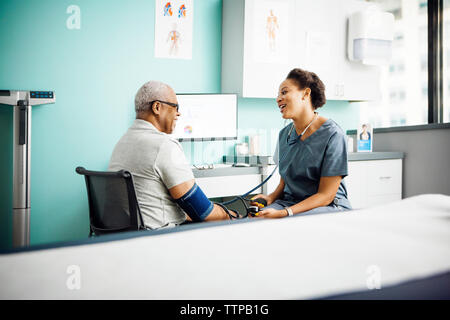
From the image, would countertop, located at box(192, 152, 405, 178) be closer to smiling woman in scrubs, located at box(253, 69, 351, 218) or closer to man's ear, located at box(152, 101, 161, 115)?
smiling woman in scrubs, located at box(253, 69, 351, 218)

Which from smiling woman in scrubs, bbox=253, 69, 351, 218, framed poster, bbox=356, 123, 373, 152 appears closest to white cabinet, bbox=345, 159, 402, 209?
framed poster, bbox=356, 123, 373, 152

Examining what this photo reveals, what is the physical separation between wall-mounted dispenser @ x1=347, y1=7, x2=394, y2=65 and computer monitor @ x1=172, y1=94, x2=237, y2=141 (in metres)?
1.29

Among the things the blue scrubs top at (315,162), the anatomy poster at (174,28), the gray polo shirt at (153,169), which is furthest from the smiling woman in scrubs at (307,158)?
the anatomy poster at (174,28)

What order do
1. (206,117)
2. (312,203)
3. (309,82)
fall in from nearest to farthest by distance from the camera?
(312,203)
(309,82)
(206,117)

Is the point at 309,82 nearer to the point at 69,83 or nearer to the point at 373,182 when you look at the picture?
the point at 373,182

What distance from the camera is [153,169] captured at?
4.39 feet

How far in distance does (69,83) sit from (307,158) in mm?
1870

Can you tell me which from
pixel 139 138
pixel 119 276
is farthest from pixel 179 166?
pixel 119 276

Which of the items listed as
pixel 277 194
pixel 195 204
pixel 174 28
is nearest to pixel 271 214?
pixel 195 204

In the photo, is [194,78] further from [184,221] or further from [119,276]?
[119,276]

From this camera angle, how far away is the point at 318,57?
10.2 ft

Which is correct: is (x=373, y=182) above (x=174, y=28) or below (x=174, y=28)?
below
